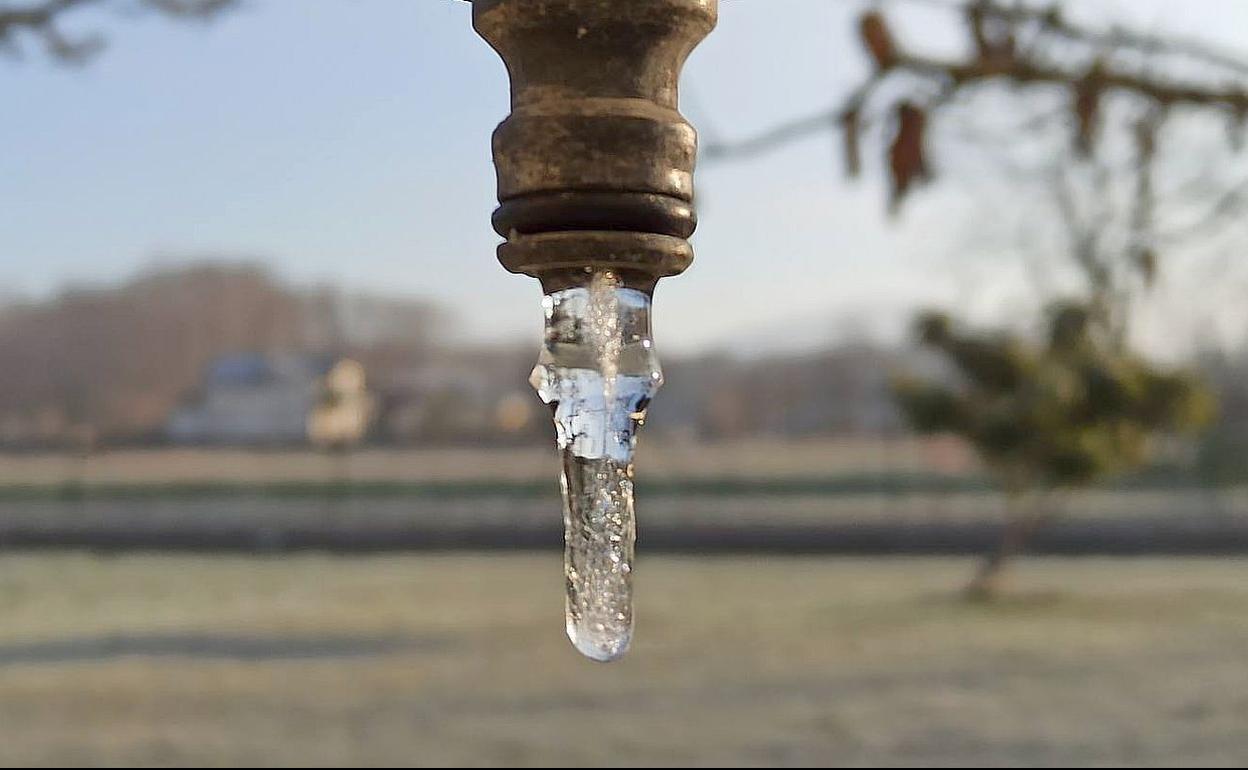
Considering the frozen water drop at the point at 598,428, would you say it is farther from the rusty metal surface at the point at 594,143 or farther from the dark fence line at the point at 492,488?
the dark fence line at the point at 492,488

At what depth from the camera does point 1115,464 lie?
490 centimetres

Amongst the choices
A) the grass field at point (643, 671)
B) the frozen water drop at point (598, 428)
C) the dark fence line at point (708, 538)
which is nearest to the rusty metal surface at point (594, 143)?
the frozen water drop at point (598, 428)

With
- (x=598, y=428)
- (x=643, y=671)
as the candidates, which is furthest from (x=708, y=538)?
(x=598, y=428)

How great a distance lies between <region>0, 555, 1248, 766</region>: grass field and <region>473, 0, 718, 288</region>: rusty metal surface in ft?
6.96

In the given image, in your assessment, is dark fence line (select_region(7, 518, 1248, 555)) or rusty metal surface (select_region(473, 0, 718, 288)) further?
dark fence line (select_region(7, 518, 1248, 555))

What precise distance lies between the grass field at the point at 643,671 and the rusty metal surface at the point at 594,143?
2121 millimetres

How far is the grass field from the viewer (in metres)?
2.57

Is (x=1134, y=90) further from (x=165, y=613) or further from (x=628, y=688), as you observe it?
(x=165, y=613)

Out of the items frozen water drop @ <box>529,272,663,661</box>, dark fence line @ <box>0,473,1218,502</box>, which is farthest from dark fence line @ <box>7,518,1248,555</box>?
frozen water drop @ <box>529,272,663,661</box>

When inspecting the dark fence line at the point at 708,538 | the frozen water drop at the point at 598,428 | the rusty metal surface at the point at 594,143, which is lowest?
the frozen water drop at the point at 598,428

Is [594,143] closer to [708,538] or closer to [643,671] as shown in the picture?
[643,671]

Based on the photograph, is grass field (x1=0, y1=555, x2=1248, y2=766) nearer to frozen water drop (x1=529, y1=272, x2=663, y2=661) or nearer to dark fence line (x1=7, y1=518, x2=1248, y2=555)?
dark fence line (x1=7, y1=518, x2=1248, y2=555)

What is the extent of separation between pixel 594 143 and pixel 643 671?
315 centimetres

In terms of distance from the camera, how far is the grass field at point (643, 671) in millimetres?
2572
